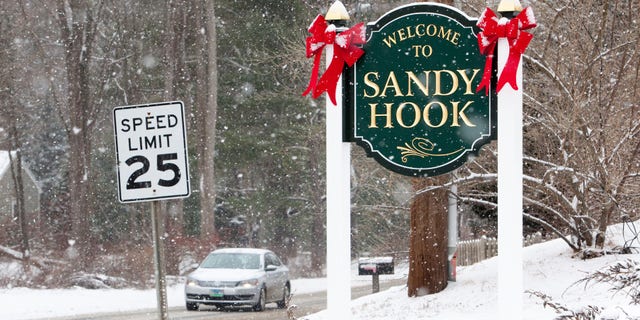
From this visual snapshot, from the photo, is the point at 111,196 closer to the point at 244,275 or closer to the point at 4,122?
the point at 4,122

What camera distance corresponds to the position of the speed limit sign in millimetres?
A: 9508

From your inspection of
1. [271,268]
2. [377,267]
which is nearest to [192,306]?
[271,268]

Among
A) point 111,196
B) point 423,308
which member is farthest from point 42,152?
point 423,308

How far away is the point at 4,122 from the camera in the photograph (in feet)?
128

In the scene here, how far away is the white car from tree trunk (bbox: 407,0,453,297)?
16.3 feet

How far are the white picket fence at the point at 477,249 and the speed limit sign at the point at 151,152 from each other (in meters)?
13.8

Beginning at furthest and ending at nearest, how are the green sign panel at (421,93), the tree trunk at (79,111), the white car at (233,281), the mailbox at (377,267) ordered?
the tree trunk at (79,111)
the mailbox at (377,267)
the white car at (233,281)
the green sign panel at (421,93)

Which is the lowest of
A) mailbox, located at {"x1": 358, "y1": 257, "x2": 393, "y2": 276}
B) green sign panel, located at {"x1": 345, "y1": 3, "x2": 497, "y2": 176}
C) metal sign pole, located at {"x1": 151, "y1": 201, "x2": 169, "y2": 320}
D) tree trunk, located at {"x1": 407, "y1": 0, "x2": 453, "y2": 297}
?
mailbox, located at {"x1": 358, "y1": 257, "x2": 393, "y2": 276}

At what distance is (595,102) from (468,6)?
242 cm

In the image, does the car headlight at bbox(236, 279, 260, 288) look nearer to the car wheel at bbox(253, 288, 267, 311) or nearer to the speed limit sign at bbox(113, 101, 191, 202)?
the car wheel at bbox(253, 288, 267, 311)

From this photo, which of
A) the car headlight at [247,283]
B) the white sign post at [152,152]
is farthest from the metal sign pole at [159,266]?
the car headlight at [247,283]

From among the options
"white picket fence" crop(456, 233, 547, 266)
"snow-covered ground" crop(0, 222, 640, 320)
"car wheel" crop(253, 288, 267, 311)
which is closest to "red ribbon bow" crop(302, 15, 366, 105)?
"snow-covered ground" crop(0, 222, 640, 320)

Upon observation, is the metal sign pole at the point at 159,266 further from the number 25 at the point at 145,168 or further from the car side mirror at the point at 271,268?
the car side mirror at the point at 271,268

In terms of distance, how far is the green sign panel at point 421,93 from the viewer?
841 cm
